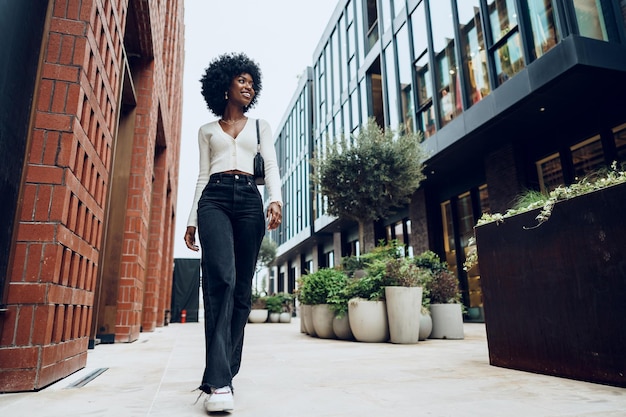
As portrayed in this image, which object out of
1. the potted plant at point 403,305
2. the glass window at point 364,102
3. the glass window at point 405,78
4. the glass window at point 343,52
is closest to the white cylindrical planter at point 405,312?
the potted plant at point 403,305

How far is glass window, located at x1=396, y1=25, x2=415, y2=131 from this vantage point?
13625 mm

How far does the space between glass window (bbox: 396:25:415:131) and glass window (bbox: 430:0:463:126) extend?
1513 mm

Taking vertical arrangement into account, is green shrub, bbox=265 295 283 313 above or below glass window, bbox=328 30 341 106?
below

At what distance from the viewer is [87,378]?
100.0 inches

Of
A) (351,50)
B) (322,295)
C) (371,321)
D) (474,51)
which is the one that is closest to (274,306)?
(322,295)

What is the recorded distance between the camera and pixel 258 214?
7.06 feet

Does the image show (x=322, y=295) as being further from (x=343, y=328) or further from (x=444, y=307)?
(x=444, y=307)

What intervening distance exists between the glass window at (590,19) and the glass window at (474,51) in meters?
2.31

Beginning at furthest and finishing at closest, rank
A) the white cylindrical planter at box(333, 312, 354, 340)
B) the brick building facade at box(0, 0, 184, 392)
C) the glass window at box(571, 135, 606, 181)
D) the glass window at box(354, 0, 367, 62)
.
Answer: the glass window at box(354, 0, 367, 62) → the glass window at box(571, 135, 606, 181) → the white cylindrical planter at box(333, 312, 354, 340) → the brick building facade at box(0, 0, 184, 392)

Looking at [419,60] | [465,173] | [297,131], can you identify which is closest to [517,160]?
[465,173]

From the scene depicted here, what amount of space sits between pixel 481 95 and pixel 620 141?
3.19 meters

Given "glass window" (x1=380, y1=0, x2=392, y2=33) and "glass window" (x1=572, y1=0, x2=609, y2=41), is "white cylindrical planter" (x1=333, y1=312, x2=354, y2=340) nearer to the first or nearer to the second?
"glass window" (x1=572, y1=0, x2=609, y2=41)

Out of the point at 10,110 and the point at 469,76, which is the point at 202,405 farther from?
the point at 469,76

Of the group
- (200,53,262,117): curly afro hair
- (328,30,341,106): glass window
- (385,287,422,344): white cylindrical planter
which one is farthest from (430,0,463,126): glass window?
(200,53,262,117): curly afro hair
